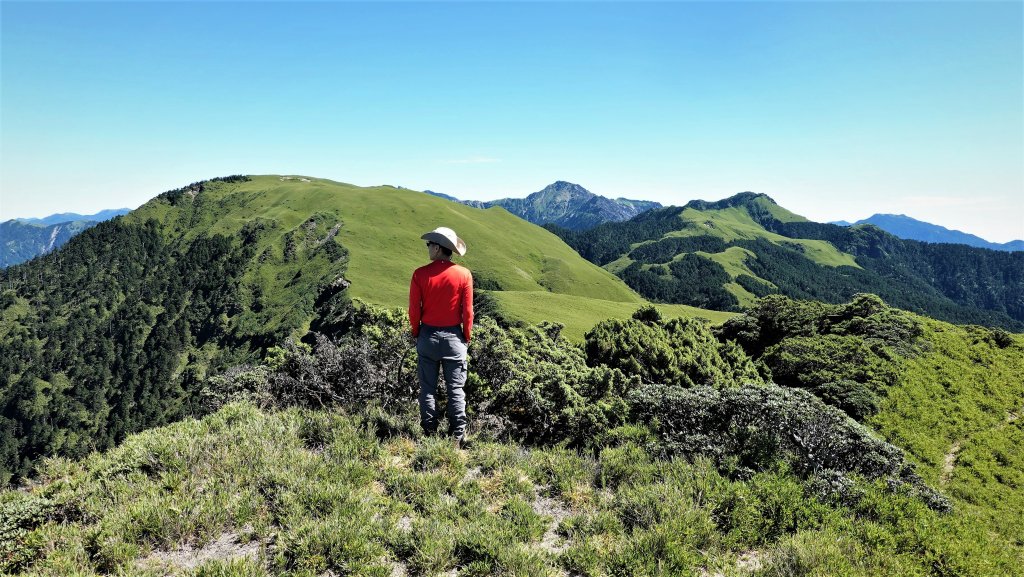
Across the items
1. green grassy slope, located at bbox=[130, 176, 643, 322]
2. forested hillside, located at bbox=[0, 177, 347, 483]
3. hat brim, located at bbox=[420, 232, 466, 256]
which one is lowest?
forested hillside, located at bbox=[0, 177, 347, 483]

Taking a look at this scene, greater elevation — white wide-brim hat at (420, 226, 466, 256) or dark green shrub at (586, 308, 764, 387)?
white wide-brim hat at (420, 226, 466, 256)

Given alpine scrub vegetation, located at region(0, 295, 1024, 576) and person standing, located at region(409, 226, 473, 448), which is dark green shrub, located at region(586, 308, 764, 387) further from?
person standing, located at region(409, 226, 473, 448)

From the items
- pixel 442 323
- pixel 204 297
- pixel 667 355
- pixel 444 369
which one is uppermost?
pixel 442 323

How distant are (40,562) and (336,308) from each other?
103 meters

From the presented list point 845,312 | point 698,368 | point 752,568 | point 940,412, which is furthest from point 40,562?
point 845,312

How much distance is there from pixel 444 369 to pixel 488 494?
2338 millimetres

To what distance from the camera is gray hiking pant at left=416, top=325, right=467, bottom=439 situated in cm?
823

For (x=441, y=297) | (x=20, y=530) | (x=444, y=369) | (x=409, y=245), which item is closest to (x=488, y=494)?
(x=444, y=369)

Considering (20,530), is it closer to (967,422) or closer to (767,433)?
(767,433)

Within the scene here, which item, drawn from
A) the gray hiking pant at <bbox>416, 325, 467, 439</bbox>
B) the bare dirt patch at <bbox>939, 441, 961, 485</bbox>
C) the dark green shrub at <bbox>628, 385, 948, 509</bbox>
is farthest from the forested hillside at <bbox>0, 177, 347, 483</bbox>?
the dark green shrub at <bbox>628, 385, 948, 509</bbox>

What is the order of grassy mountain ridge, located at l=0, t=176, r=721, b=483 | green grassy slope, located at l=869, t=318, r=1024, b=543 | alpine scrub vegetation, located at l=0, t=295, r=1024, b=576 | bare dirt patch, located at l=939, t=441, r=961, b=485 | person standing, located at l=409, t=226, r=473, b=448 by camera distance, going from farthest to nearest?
grassy mountain ridge, located at l=0, t=176, r=721, b=483, bare dirt patch, located at l=939, t=441, r=961, b=485, green grassy slope, located at l=869, t=318, r=1024, b=543, person standing, located at l=409, t=226, r=473, b=448, alpine scrub vegetation, located at l=0, t=295, r=1024, b=576

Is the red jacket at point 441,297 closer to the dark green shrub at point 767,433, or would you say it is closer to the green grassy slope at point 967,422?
the dark green shrub at point 767,433

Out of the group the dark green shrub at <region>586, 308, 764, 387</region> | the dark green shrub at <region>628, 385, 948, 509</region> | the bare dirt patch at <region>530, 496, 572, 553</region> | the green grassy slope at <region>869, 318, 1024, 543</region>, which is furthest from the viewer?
the dark green shrub at <region>586, 308, 764, 387</region>

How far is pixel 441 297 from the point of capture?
322 inches
